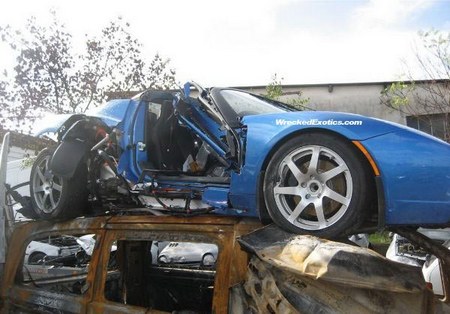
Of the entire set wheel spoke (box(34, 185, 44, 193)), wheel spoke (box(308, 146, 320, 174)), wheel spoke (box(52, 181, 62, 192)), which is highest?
wheel spoke (box(308, 146, 320, 174))

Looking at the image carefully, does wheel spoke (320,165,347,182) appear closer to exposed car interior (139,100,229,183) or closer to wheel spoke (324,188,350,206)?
wheel spoke (324,188,350,206)

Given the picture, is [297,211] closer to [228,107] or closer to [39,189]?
[228,107]

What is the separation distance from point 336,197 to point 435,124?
11.5 meters

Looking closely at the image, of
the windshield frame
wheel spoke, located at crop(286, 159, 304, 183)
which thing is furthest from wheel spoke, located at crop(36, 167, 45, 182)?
wheel spoke, located at crop(286, 159, 304, 183)

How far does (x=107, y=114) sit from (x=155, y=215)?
4.37 ft

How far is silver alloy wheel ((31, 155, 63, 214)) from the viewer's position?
4.41m

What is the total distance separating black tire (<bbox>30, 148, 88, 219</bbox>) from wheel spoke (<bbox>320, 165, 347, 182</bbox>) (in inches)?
93.8

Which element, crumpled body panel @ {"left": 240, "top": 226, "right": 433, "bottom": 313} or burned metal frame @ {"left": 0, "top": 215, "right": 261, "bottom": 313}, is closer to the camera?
crumpled body panel @ {"left": 240, "top": 226, "right": 433, "bottom": 313}

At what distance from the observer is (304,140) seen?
320cm

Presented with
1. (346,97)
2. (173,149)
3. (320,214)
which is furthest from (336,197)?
(346,97)

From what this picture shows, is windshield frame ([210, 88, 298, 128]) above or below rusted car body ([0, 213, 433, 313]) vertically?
above

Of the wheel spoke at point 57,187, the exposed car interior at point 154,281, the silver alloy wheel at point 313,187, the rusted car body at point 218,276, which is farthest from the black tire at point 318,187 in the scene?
the wheel spoke at point 57,187

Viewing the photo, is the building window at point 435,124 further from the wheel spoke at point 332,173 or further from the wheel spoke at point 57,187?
the wheel spoke at point 57,187

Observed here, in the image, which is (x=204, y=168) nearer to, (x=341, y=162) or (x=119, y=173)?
(x=119, y=173)
